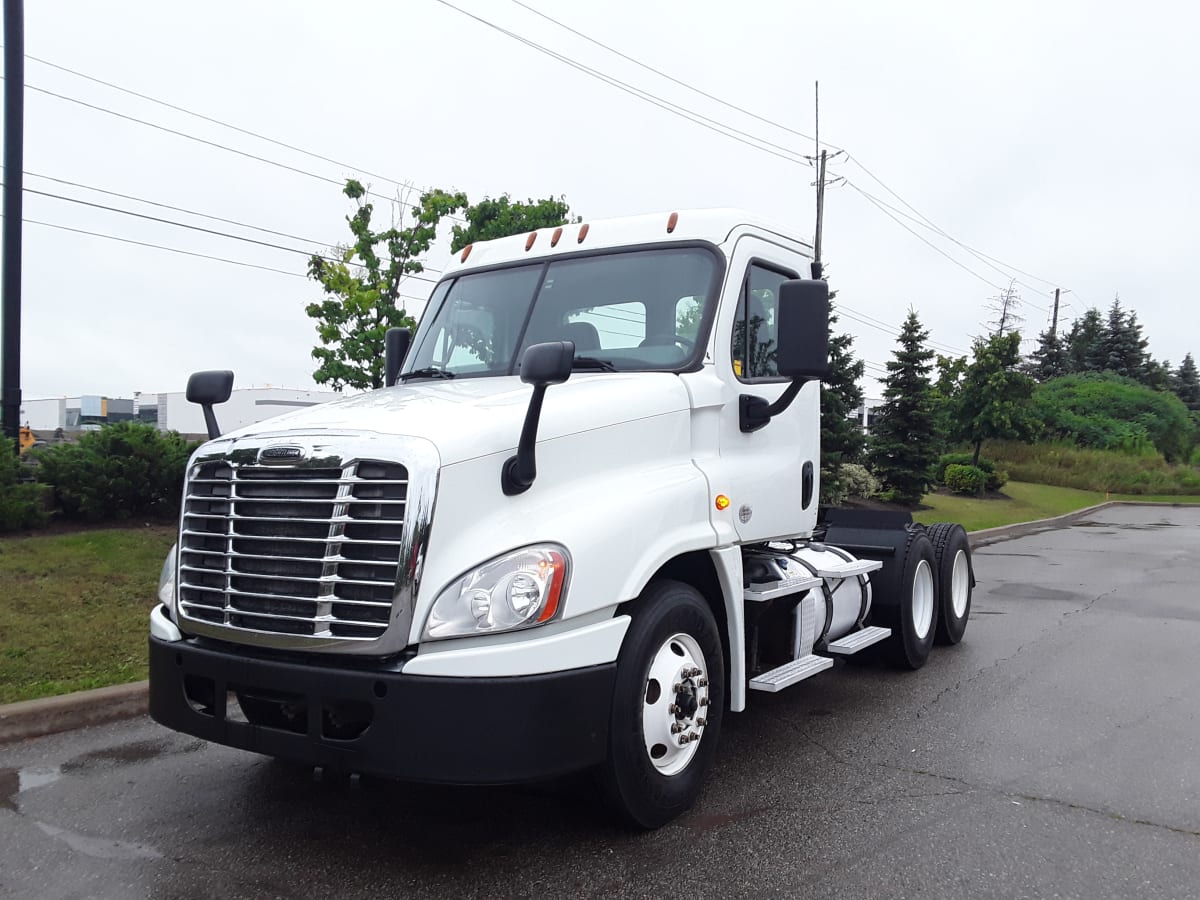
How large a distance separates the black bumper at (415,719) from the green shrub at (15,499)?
6598mm

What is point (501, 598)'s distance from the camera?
331 cm

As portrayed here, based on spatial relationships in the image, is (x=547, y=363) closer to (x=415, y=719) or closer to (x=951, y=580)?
(x=415, y=719)

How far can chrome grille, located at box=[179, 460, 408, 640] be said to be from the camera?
334 cm

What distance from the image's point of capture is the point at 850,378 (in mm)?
20250

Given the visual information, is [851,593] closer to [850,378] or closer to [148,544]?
[148,544]

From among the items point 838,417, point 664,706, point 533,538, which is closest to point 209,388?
point 533,538

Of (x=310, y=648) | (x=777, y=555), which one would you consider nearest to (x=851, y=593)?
(x=777, y=555)

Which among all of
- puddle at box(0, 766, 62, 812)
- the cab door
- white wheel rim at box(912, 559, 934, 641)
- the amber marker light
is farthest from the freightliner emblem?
white wheel rim at box(912, 559, 934, 641)

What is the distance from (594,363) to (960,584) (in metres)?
4.85

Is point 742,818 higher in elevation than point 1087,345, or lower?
lower

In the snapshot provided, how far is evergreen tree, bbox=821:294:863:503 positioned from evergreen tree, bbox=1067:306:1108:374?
52.2 m

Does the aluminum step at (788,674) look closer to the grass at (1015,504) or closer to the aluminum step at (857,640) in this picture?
the aluminum step at (857,640)

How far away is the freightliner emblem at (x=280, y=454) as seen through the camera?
3.53m

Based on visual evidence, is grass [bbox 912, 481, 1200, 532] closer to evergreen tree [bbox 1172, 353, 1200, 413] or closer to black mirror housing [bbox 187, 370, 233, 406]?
black mirror housing [bbox 187, 370, 233, 406]
